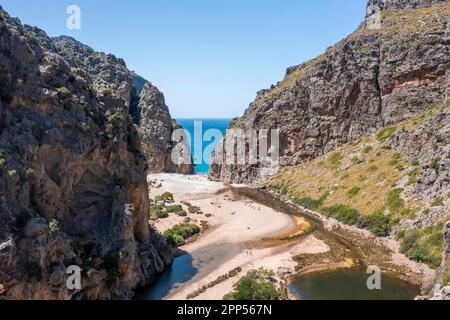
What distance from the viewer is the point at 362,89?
113000 millimetres

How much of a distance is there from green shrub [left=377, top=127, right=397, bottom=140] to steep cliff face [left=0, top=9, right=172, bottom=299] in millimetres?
64759

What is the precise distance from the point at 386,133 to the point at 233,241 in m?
52.7

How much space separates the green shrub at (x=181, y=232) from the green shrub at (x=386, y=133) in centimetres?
5102

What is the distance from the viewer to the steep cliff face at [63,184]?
3116cm

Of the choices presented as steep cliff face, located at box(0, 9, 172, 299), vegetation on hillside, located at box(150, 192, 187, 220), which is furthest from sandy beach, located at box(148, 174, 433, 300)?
steep cliff face, located at box(0, 9, 172, 299)

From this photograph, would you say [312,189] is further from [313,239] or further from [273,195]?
[313,239]

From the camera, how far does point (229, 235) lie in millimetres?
67062

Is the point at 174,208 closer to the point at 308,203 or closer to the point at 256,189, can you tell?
the point at 308,203

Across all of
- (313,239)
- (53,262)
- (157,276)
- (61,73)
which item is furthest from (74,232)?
(313,239)

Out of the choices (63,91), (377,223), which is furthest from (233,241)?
(63,91)

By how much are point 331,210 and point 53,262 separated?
193ft

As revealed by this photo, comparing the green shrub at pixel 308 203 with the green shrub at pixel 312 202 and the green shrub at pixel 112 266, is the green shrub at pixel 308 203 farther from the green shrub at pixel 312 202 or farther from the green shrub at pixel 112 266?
the green shrub at pixel 112 266

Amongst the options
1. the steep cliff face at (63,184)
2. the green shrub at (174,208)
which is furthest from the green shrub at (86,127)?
the green shrub at (174,208)

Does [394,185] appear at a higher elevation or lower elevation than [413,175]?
lower
